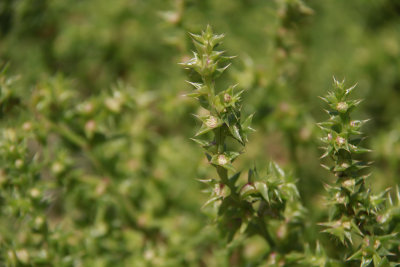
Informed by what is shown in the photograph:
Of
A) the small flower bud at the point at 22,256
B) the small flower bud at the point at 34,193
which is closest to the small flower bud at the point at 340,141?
the small flower bud at the point at 34,193

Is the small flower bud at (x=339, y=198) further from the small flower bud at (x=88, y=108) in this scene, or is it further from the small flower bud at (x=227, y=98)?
the small flower bud at (x=88, y=108)

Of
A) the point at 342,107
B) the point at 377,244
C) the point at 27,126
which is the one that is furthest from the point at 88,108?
the point at 377,244

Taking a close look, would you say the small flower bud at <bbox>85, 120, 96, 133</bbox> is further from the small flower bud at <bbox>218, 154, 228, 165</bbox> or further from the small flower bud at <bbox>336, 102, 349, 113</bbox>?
the small flower bud at <bbox>336, 102, 349, 113</bbox>

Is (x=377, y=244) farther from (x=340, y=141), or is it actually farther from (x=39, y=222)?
(x=39, y=222)

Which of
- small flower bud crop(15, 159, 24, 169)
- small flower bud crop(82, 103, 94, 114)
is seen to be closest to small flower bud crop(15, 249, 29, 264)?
small flower bud crop(15, 159, 24, 169)

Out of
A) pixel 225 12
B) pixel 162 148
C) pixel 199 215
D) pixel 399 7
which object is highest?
pixel 399 7

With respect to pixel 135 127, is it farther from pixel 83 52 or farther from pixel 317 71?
pixel 317 71

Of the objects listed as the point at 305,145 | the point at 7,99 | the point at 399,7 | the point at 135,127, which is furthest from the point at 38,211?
the point at 399,7
